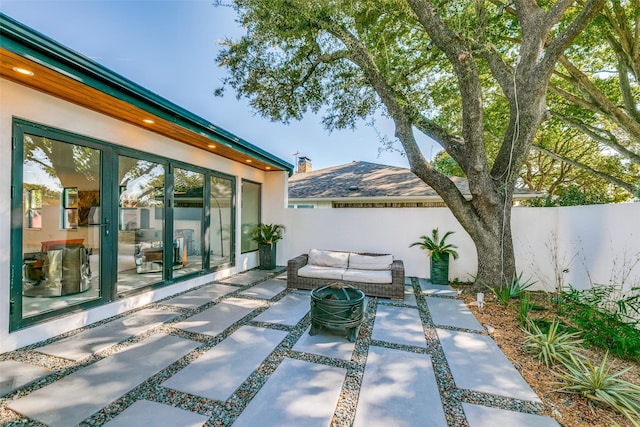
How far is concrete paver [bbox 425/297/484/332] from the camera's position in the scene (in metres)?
3.97

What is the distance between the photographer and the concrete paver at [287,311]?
13.1 feet

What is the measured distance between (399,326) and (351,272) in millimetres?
1746

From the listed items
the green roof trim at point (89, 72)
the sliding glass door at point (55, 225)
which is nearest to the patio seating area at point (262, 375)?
the sliding glass door at point (55, 225)

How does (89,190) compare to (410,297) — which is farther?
(410,297)

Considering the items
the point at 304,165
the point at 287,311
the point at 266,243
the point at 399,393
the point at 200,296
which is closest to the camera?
the point at 399,393

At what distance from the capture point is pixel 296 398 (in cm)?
229

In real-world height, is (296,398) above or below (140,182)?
below

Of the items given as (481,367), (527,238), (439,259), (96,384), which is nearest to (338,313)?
(481,367)

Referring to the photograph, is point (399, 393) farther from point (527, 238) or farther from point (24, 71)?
point (527, 238)

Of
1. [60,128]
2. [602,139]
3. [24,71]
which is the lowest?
[60,128]

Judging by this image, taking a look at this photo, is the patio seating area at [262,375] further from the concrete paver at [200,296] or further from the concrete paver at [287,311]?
the concrete paver at [200,296]

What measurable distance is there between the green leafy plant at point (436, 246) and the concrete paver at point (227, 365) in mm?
4161

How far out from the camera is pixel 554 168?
14602mm

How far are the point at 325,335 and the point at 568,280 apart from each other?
5049 millimetres
